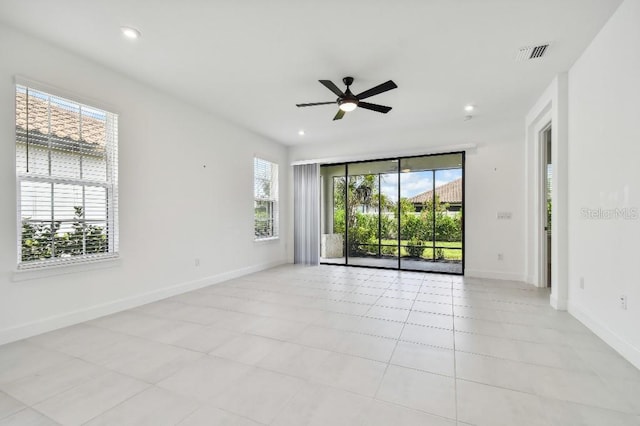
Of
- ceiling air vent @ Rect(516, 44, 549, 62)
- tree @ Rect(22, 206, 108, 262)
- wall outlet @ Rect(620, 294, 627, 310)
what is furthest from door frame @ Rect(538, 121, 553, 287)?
tree @ Rect(22, 206, 108, 262)

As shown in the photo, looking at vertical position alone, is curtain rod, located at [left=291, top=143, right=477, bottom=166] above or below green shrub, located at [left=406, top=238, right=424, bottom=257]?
above

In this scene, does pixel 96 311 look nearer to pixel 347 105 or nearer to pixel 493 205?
pixel 347 105

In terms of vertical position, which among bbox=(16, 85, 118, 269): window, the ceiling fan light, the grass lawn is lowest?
the grass lawn

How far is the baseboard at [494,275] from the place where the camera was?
5.27 m

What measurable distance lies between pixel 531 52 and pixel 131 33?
399 centimetres

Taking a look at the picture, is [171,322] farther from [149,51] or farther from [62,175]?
[149,51]

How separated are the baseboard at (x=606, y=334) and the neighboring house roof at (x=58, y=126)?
17.8ft

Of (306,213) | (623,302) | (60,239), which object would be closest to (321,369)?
(623,302)

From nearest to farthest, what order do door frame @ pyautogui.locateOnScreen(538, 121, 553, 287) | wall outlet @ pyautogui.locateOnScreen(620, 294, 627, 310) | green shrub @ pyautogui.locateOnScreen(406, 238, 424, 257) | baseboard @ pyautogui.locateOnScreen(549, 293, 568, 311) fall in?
1. wall outlet @ pyautogui.locateOnScreen(620, 294, 627, 310)
2. baseboard @ pyautogui.locateOnScreen(549, 293, 568, 311)
3. door frame @ pyautogui.locateOnScreen(538, 121, 553, 287)
4. green shrub @ pyautogui.locateOnScreen(406, 238, 424, 257)

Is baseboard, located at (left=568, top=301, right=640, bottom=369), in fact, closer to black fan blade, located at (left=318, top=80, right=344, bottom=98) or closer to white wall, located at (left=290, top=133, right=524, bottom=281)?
white wall, located at (left=290, top=133, right=524, bottom=281)

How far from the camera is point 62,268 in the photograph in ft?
10.3

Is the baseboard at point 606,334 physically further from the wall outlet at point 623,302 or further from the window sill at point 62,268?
the window sill at point 62,268

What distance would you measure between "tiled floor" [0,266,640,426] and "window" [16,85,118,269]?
2.88 ft

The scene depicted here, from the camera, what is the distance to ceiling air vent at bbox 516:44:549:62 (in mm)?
3064
